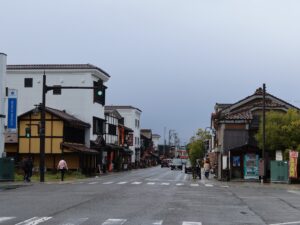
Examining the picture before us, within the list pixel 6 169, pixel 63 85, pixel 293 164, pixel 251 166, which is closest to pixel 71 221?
pixel 6 169

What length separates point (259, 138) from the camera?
154 feet

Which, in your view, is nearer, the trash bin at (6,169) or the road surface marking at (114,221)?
the road surface marking at (114,221)

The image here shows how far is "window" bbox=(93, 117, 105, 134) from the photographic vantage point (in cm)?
6906

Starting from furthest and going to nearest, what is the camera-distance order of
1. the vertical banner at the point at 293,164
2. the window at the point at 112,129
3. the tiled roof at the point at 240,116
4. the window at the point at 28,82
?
the window at the point at 112,129, the window at the point at 28,82, the tiled roof at the point at 240,116, the vertical banner at the point at 293,164

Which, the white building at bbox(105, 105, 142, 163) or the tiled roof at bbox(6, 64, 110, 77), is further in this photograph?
the white building at bbox(105, 105, 142, 163)

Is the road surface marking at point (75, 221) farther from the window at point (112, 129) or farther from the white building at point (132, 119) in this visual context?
the white building at point (132, 119)

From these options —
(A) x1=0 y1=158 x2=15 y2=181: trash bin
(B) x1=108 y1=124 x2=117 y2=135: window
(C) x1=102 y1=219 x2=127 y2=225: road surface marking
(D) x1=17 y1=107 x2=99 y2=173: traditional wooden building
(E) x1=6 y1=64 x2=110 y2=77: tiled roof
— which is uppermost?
(E) x1=6 y1=64 x2=110 y2=77: tiled roof

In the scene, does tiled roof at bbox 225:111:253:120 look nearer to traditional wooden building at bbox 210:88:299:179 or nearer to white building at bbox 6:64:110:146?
traditional wooden building at bbox 210:88:299:179

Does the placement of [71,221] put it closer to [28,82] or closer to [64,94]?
[64,94]

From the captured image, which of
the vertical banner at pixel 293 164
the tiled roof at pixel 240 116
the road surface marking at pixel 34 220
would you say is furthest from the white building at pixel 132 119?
the road surface marking at pixel 34 220

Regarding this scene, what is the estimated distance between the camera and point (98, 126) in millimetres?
71438

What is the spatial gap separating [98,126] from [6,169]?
33.5 metres

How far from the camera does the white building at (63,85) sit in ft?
219

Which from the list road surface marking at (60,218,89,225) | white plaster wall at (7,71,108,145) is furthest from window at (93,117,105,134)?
road surface marking at (60,218,89,225)
